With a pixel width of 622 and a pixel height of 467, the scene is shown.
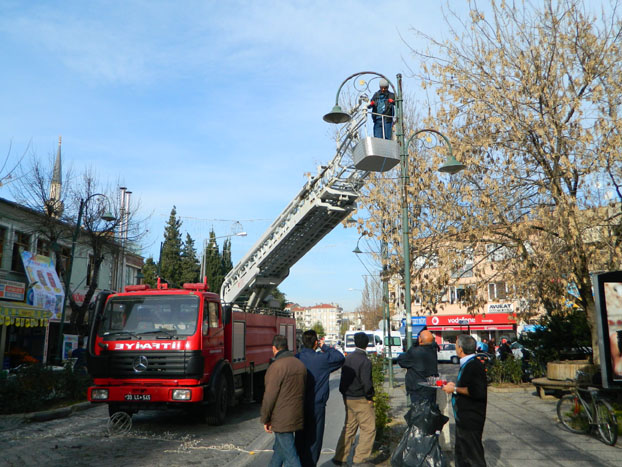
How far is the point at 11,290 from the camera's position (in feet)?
68.9

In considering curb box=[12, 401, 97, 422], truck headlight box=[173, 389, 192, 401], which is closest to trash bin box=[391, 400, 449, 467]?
truck headlight box=[173, 389, 192, 401]

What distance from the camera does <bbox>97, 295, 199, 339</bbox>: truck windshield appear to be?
959 cm

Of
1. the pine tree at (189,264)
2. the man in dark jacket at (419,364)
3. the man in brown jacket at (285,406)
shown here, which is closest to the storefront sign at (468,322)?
the pine tree at (189,264)

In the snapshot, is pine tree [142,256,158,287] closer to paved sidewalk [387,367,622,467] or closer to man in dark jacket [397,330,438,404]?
paved sidewalk [387,367,622,467]

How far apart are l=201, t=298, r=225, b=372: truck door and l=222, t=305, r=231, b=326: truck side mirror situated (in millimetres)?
177

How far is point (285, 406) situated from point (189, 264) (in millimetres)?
51702

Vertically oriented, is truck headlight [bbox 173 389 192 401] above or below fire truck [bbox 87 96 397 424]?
below

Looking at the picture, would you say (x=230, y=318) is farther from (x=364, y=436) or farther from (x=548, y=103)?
(x=548, y=103)

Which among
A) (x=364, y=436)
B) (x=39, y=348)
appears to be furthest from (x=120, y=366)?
(x=39, y=348)

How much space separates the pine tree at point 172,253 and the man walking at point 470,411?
46659mm

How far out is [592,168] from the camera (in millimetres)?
11148

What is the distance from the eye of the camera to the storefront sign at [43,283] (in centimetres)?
2275

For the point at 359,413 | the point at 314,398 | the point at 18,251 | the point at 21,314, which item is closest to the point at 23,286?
the point at 21,314

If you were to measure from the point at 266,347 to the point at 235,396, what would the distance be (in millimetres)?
2886
